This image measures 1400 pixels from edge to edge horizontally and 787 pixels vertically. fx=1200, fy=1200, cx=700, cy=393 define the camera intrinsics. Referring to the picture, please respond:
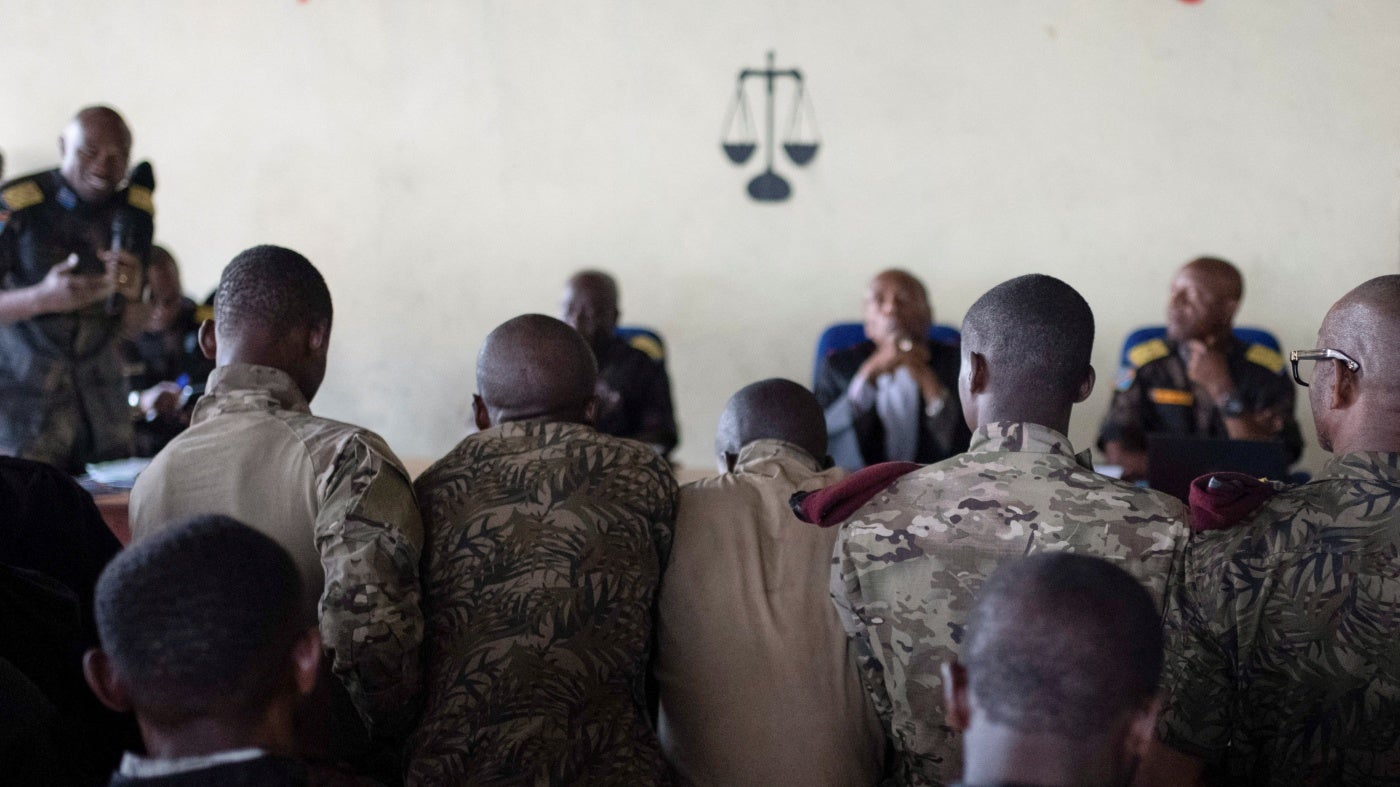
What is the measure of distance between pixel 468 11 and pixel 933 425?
8.08 feet

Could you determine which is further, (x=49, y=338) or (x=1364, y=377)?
(x=49, y=338)

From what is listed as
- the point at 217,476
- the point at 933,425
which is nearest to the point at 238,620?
the point at 217,476

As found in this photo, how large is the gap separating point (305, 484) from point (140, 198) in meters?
2.12

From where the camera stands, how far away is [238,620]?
3.74 feet

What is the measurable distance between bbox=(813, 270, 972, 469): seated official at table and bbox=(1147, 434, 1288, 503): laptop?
0.90 meters

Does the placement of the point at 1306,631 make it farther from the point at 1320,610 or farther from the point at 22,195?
the point at 22,195

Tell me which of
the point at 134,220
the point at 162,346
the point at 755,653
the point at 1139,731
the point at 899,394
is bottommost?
the point at 755,653

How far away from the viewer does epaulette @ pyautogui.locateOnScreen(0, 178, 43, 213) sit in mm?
3367

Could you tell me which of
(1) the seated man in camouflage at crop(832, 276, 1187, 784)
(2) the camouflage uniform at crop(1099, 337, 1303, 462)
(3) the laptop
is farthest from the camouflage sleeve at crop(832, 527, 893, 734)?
(2) the camouflage uniform at crop(1099, 337, 1303, 462)

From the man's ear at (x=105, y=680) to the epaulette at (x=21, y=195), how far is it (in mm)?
2690

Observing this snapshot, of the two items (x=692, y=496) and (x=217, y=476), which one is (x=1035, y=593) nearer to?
(x=692, y=496)

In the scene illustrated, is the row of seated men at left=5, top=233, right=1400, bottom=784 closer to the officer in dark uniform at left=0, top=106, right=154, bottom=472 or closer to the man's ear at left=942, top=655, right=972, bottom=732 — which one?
the man's ear at left=942, top=655, right=972, bottom=732

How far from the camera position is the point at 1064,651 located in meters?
1.00

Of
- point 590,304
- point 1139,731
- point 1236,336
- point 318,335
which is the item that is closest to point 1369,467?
→ point 1139,731
